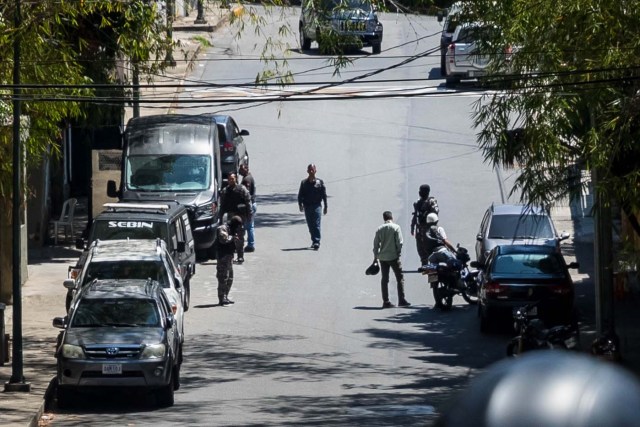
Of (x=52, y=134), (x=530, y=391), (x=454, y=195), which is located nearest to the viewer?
(x=530, y=391)

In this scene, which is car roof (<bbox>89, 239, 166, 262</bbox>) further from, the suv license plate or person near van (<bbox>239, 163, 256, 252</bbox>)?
person near van (<bbox>239, 163, 256, 252</bbox>)

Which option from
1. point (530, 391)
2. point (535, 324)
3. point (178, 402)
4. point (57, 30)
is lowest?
point (178, 402)

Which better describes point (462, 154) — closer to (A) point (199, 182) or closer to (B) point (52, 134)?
(A) point (199, 182)

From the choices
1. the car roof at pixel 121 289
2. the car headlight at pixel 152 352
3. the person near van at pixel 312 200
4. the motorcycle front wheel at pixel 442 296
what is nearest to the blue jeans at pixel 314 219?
the person near van at pixel 312 200

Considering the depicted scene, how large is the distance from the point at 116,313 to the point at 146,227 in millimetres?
5054

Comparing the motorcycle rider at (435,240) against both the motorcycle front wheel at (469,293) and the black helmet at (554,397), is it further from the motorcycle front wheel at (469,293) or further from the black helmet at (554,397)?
the black helmet at (554,397)

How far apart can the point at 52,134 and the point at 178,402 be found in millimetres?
5333

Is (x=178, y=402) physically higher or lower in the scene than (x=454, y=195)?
lower

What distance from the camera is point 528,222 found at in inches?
1011

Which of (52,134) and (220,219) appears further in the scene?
(220,219)

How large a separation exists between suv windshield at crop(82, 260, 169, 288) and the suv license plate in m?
3.18

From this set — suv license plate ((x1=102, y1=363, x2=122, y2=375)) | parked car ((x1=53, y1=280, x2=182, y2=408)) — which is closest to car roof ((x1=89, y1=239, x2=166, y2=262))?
parked car ((x1=53, y1=280, x2=182, y2=408))

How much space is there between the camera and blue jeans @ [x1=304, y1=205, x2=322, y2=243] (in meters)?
26.7

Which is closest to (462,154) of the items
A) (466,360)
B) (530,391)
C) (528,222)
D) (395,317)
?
(528,222)
